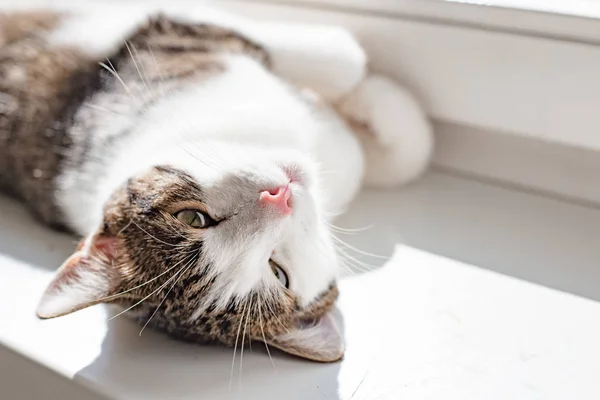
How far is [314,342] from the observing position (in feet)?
2.64

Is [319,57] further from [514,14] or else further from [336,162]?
[514,14]

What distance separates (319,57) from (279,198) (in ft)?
1.36

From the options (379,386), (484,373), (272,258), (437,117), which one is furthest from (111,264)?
(437,117)

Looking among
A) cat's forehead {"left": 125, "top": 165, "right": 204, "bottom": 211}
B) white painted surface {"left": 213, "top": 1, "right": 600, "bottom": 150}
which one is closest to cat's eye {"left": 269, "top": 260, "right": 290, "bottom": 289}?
cat's forehead {"left": 125, "top": 165, "right": 204, "bottom": 211}

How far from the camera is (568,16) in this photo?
973 millimetres

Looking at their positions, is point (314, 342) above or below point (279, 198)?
below

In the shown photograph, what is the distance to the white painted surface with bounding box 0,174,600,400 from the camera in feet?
2.49

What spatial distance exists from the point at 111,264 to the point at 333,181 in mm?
403

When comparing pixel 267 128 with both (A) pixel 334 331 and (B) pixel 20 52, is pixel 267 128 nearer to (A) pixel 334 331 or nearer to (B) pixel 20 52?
(A) pixel 334 331

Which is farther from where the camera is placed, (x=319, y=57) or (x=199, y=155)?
(x=319, y=57)

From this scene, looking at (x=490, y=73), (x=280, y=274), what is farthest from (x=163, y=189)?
(x=490, y=73)

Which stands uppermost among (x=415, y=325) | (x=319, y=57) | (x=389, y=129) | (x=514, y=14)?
(x=514, y=14)

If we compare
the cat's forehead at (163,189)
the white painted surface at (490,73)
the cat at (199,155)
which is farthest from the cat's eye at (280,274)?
the white painted surface at (490,73)

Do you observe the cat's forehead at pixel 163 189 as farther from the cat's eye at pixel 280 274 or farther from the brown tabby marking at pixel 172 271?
the cat's eye at pixel 280 274
